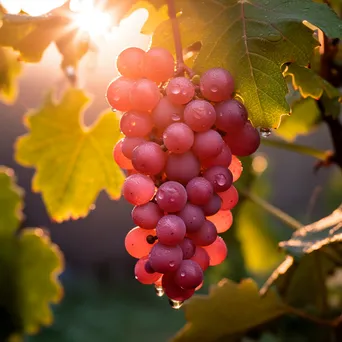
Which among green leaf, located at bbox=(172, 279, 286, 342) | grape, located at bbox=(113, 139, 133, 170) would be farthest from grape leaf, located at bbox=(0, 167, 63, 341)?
grape, located at bbox=(113, 139, 133, 170)

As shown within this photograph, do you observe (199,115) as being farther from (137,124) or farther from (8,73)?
(8,73)

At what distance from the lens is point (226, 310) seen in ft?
3.27

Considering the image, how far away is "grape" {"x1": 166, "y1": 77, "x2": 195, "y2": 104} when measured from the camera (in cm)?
54

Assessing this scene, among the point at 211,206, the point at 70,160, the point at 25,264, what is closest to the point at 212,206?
the point at 211,206

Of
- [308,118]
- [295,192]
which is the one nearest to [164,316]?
[295,192]

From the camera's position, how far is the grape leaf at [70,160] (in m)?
1.12

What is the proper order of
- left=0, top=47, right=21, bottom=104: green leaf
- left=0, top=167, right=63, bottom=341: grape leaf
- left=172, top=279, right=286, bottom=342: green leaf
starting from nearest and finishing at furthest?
left=172, top=279, right=286, bottom=342: green leaf
left=0, top=47, right=21, bottom=104: green leaf
left=0, top=167, right=63, bottom=341: grape leaf

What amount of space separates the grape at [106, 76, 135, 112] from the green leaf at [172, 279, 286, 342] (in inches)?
18.5

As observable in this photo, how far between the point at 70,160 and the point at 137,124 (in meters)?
0.62

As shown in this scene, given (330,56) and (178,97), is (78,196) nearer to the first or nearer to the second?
(330,56)

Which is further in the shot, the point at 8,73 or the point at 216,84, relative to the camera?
the point at 8,73

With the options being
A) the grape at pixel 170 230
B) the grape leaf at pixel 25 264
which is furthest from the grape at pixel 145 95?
the grape leaf at pixel 25 264

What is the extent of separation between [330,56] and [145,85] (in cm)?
41

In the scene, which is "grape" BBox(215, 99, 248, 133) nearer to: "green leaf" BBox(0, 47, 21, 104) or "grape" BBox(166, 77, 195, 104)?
"grape" BBox(166, 77, 195, 104)
